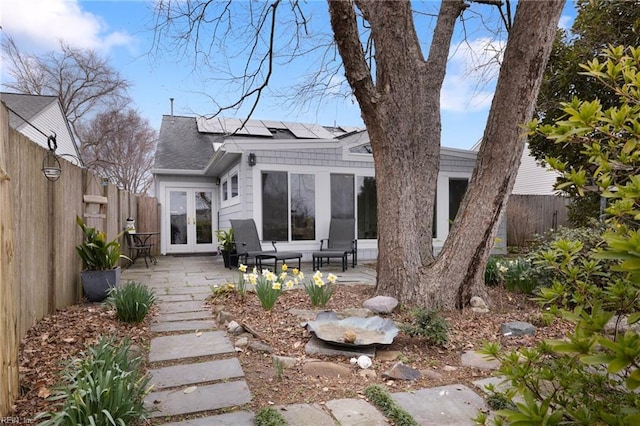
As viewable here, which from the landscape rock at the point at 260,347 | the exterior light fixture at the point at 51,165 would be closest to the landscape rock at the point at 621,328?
the landscape rock at the point at 260,347

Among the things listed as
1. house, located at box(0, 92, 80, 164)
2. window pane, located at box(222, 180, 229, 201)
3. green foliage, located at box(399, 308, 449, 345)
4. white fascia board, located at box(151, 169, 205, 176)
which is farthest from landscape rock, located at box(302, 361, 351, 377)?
house, located at box(0, 92, 80, 164)

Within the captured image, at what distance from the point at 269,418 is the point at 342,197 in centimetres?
694

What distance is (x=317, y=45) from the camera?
594 centimetres

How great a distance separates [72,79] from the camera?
53.7 feet

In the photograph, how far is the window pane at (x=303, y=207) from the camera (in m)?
8.20

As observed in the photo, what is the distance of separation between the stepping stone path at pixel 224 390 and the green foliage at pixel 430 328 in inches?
12.2

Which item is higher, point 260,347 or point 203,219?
point 203,219

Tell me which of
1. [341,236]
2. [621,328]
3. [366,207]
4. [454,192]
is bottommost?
[621,328]

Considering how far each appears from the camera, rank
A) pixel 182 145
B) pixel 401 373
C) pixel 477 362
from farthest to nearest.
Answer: pixel 182 145 → pixel 477 362 → pixel 401 373

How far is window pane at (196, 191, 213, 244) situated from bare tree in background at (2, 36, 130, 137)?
8.09 meters

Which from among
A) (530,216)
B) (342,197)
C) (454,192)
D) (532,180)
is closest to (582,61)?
(454,192)

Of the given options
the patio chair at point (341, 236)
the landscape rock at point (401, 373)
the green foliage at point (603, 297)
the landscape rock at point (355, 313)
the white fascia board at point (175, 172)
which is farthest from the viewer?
the white fascia board at point (175, 172)

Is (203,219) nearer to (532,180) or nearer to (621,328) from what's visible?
(621,328)

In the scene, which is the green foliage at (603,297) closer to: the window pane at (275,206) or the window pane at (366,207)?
the window pane at (275,206)
